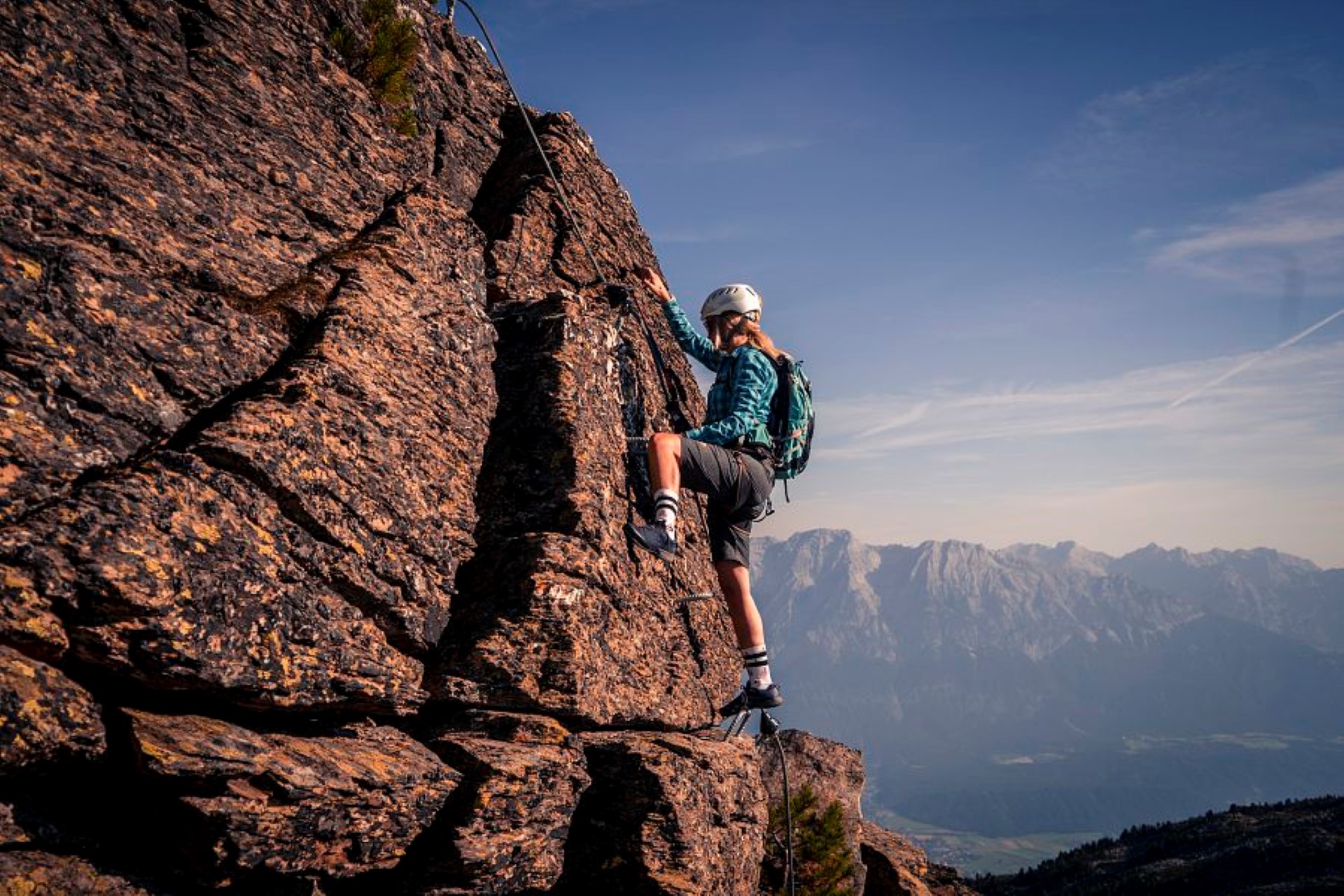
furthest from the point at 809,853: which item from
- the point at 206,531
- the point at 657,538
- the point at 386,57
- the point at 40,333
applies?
the point at 386,57

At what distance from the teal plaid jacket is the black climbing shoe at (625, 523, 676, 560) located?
4.64ft

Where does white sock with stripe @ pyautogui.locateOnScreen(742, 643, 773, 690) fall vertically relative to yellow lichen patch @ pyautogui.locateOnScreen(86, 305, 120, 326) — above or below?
below

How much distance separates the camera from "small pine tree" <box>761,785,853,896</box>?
49.8 feet

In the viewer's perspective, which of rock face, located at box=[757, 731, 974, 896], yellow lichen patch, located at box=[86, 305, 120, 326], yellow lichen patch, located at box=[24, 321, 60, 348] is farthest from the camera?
rock face, located at box=[757, 731, 974, 896]

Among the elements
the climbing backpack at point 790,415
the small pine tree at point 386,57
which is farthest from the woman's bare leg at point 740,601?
the small pine tree at point 386,57

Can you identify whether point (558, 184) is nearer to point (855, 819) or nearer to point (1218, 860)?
point (855, 819)

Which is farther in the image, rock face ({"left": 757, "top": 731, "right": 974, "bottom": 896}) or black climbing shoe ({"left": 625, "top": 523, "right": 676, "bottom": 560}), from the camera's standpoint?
rock face ({"left": 757, "top": 731, "right": 974, "bottom": 896})

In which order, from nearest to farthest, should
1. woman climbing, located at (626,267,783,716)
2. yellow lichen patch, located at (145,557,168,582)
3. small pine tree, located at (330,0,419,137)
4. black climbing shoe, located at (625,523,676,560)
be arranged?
yellow lichen patch, located at (145,557,168,582), black climbing shoe, located at (625,523,676,560), woman climbing, located at (626,267,783,716), small pine tree, located at (330,0,419,137)

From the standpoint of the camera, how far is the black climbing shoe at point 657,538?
10.6 meters

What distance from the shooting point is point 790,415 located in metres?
12.1

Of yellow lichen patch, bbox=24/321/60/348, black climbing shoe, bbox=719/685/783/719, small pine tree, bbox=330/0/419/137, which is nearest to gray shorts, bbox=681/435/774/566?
black climbing shoe, bbox=719/685/783/719

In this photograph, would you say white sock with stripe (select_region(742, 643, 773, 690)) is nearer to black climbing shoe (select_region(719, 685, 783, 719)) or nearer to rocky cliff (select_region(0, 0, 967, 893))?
black climbing shoe (select_region(719, 685, 783, 719))

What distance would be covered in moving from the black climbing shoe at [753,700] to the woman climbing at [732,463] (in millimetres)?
16

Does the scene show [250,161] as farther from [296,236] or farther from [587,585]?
[587,585]
